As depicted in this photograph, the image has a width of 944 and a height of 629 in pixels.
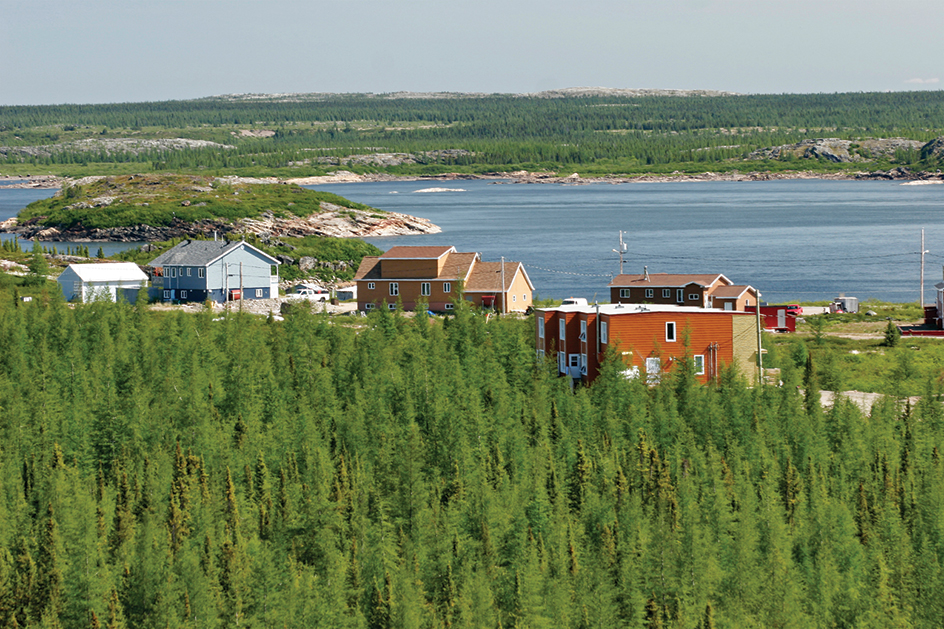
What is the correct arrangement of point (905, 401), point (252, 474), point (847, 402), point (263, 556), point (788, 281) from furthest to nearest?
1. point (788, 281)
2. point (905, 401)
3. point (847, 402)
4. point (252, 474)
5. point (263, 556)

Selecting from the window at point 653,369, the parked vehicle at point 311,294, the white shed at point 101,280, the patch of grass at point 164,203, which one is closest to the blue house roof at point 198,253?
the white shed at point 101,280

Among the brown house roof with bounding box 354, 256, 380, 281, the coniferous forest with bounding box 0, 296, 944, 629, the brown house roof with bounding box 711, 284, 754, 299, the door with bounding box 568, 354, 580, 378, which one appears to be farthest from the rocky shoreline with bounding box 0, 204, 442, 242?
the coniferous forest with bounding box 0, 296, 944, 629

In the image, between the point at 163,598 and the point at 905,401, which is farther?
the point at 905,401

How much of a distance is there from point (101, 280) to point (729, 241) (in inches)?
2988

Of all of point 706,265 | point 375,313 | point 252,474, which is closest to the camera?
point 252,474

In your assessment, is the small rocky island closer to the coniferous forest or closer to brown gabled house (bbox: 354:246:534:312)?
brown gabled house (bbox: 354:246:534:312)

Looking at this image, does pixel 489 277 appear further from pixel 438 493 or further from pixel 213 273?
pixel 438 493

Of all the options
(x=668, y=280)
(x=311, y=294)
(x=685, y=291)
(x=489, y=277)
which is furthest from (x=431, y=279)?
(x=685, y=291)

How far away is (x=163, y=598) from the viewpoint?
27609 mm

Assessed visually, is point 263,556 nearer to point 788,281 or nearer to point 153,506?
point 153,506

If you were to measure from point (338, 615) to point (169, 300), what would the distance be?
182 ft

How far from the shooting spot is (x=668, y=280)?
68.8 meters

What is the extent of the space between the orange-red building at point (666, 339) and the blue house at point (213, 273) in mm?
31887

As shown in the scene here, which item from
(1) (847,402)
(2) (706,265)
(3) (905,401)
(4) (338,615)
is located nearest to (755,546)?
(4) (338,615)
